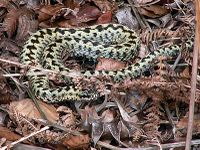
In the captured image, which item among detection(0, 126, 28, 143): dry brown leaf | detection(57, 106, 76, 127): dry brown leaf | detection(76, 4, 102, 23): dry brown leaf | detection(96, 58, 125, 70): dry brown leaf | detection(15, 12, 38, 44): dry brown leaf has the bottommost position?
detection(0, 126, 28, 143): dry brown leaf

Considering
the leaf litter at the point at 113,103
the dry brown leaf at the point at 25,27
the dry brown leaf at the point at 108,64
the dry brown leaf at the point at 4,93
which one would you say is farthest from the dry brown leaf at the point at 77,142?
the dry brown leaf at the point at 25,27

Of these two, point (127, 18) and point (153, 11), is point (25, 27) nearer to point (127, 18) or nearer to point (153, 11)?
point (127, 18)

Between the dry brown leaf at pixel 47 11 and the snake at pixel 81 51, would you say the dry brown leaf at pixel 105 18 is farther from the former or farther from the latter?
the dry brown leaf at pixel 47 11

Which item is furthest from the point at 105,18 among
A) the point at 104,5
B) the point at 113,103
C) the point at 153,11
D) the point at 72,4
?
the point at 113,103

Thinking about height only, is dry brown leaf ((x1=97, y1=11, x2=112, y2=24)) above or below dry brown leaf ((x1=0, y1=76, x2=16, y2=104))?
above

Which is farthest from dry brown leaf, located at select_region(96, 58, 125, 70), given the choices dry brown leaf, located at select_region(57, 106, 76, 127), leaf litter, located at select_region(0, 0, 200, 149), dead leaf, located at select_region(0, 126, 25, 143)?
dead leaf, located at select_region(0, 126, 25, 143)

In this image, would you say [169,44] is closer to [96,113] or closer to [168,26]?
[168,26]

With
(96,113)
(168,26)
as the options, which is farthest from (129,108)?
(168,26)

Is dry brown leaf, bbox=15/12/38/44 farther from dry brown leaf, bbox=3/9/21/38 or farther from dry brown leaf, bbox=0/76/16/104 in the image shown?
dry brown leaf, bbox=0/76/16/104
